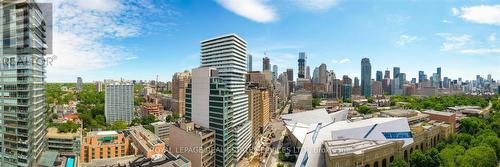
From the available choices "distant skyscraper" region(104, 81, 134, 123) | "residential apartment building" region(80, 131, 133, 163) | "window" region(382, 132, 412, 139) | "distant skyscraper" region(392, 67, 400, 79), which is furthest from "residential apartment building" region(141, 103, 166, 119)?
"distant skyscraper" region(392, 67, 400, 79)

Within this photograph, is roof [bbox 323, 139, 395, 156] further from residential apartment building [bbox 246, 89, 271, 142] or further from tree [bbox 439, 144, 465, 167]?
residential apartment building [bbox 246, 89, 271, 142]

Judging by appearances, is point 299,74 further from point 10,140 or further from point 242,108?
point 10,140

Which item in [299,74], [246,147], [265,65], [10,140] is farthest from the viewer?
[299,74]

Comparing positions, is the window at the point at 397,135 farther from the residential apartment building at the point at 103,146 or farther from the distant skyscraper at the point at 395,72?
the distant skyscraper at the point at 395,72

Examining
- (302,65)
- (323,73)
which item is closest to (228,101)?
(323,73)

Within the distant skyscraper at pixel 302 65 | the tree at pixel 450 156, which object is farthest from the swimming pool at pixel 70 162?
the distant skyscraper at pixel 302 65

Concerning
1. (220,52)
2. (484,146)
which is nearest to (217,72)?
(220,52)

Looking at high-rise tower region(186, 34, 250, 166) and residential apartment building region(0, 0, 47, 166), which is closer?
residential apartment building region(0, 0, 47, 166)
